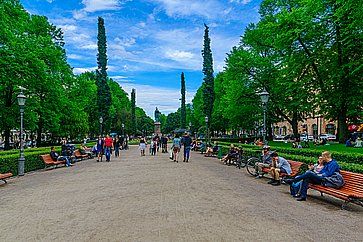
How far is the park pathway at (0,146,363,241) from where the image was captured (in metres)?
6.30

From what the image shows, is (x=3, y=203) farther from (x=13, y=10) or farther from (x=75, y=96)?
(x=75, y=96)

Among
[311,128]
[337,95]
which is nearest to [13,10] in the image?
[337,95]

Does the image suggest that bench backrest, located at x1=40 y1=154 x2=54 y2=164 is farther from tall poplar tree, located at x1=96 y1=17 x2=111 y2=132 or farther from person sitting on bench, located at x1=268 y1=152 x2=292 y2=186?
tall poplar tree, located at x1=96 y1=17 x2=111 y2=132

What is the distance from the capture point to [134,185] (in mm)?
12469

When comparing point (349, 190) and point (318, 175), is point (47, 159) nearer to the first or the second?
point (318, 175)

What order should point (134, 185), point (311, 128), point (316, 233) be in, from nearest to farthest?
point (316, 233) < point (134, 185) < point (311, 128)

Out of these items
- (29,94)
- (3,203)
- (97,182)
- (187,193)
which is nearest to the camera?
(3,203)

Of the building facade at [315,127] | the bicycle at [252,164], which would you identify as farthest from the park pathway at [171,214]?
the building facade at [315,127]

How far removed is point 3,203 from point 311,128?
79445mm

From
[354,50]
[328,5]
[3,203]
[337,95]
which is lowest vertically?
[3,203]

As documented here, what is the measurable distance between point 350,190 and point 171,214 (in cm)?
470

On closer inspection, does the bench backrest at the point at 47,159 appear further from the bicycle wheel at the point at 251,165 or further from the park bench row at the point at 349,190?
→ the park bench row at the point at 349,190

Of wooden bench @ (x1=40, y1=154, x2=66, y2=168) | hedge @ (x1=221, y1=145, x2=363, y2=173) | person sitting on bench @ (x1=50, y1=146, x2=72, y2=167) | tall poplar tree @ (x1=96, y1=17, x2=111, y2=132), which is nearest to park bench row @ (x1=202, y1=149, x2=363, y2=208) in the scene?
hedge @ (x1=221, y1=145, x2=363, y2=173)

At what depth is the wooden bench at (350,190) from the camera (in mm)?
8516
